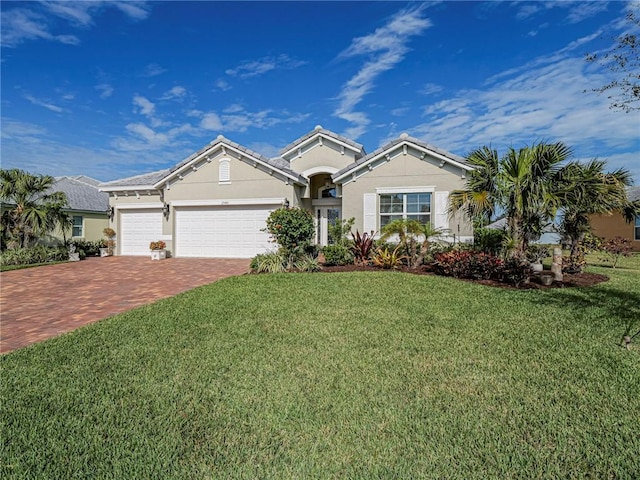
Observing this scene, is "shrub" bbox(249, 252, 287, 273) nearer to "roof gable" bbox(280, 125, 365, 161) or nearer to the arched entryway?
the arched entryway

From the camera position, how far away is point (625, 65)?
279 inches

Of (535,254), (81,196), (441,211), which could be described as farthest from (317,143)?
(81,196)

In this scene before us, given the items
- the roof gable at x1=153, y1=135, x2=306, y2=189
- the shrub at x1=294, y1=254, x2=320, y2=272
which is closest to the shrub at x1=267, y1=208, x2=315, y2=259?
the shrub at x1=294, y1=254, x2=320, y2=272

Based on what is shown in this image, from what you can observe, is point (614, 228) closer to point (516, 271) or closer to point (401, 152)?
point (401, 152)

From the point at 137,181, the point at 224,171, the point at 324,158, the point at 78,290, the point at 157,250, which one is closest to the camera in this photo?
the point at 78,290

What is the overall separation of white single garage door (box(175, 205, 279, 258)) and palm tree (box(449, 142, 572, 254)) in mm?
9779

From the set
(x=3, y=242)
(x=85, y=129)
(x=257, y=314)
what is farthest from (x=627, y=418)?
(x=85, y=129)

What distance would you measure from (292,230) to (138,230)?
12378 mm

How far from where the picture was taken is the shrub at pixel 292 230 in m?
12.0

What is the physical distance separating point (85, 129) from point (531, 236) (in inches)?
896

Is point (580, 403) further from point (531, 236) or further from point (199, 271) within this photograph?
point (199, 271)

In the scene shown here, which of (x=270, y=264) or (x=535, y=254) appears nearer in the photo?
(x=535, y=254)

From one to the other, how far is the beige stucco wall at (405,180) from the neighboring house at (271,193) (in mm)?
43

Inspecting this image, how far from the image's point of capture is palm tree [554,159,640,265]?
10062 millimetres
